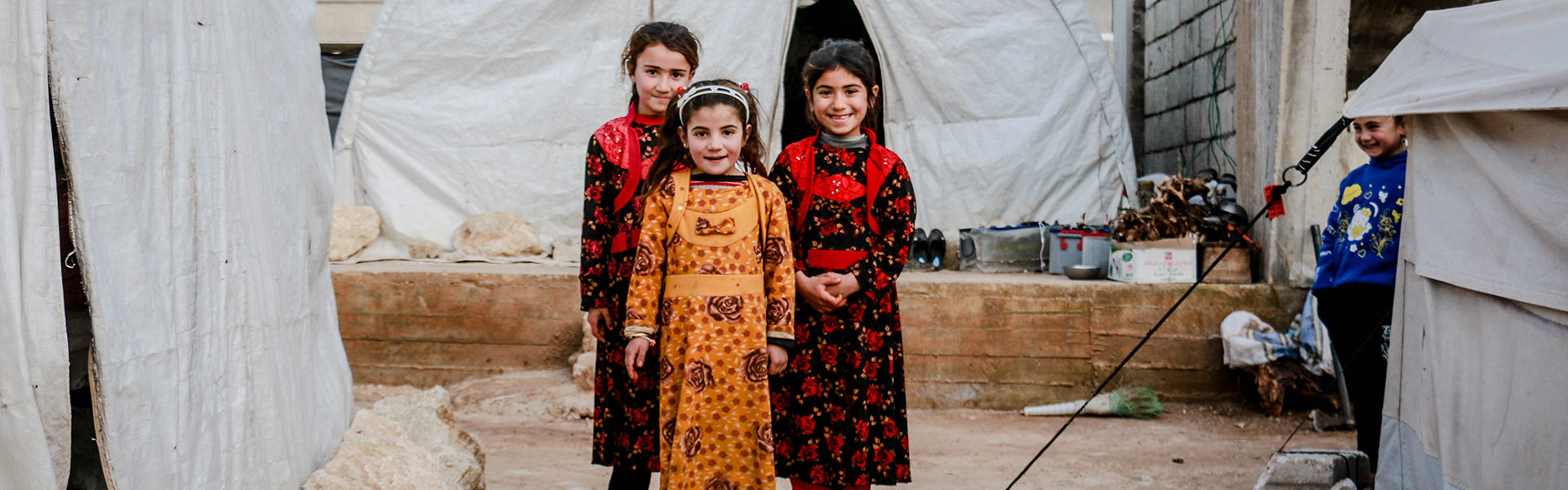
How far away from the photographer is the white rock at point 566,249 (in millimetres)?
5069

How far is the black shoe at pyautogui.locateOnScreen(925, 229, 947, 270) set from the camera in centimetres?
500

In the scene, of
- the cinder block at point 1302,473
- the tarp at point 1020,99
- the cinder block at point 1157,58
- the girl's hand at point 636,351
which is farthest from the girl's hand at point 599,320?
the cinder block at point 1157,58

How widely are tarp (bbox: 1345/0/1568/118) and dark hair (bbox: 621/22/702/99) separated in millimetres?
1547

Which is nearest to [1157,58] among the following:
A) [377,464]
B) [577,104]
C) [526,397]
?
[577,104]

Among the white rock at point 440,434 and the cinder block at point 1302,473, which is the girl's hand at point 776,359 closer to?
the white rock at point 440,434

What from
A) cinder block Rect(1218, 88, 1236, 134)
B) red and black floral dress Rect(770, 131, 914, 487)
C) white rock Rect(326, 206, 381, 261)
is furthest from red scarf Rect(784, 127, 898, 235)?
white rock Rect(326, 206, 381, 261)

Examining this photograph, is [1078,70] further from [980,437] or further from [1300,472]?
[1300,472]

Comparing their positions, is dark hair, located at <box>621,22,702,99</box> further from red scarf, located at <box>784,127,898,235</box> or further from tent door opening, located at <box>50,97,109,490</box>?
tent door opening, located at <box>50,97,109,490</box>

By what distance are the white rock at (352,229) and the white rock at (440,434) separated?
2.30 meters

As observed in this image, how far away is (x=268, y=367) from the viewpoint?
2135 mm

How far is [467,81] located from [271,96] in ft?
10.4

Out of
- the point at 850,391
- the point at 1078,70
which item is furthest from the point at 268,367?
the point at 1078,70

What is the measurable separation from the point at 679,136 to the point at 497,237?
3182mm

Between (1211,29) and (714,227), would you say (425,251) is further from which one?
(1211,29)
